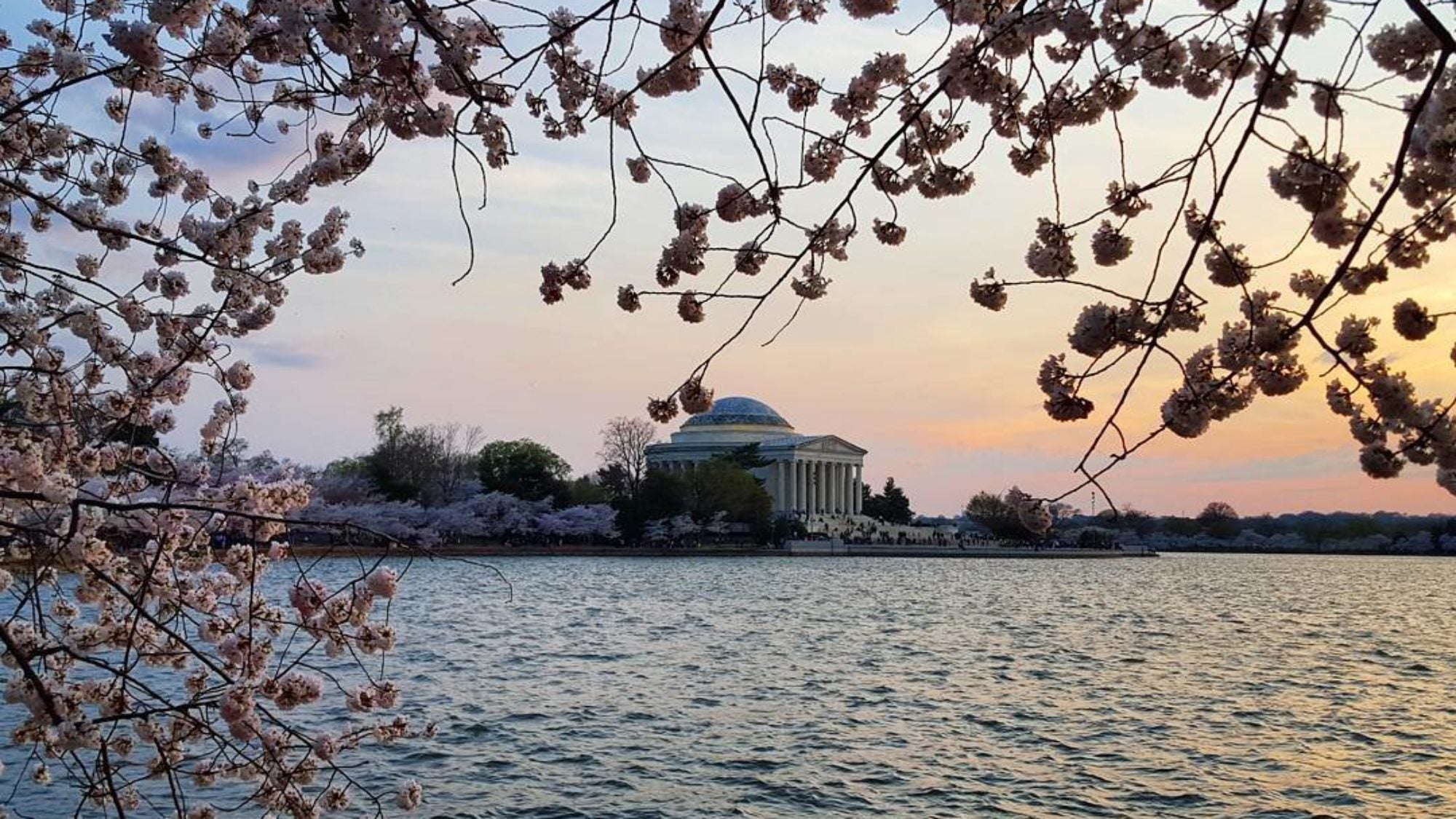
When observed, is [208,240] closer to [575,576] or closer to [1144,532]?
[575,576]

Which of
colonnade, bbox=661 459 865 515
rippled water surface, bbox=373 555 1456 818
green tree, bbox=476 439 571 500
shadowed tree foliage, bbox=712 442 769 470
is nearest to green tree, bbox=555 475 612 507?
green tree, bbox=476 439 571 500

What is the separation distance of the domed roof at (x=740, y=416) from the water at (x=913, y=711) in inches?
3076

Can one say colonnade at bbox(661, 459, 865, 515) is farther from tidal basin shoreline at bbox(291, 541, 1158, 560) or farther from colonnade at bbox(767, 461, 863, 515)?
tidal basin shoreline at bbox(291, 541, 1158, 560)

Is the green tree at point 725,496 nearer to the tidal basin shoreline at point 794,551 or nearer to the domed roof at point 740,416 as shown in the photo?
the tidal basin shoreline at point 794,551

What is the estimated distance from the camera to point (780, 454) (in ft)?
357

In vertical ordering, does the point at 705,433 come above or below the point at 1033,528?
above

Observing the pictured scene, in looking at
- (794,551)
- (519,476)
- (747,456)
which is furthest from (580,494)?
(747,456)

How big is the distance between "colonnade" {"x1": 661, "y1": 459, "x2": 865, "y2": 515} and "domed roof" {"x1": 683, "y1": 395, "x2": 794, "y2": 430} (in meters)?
5.88

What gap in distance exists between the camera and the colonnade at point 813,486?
110 meters

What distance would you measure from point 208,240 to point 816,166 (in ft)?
9.01

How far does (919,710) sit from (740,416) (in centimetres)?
9945

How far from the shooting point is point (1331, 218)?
3.41 m

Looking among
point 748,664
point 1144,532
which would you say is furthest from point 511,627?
point 1144,532

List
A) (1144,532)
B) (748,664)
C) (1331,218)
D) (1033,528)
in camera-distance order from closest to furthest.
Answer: (1331,218), (1033,528), (748,664), (1144,532)
